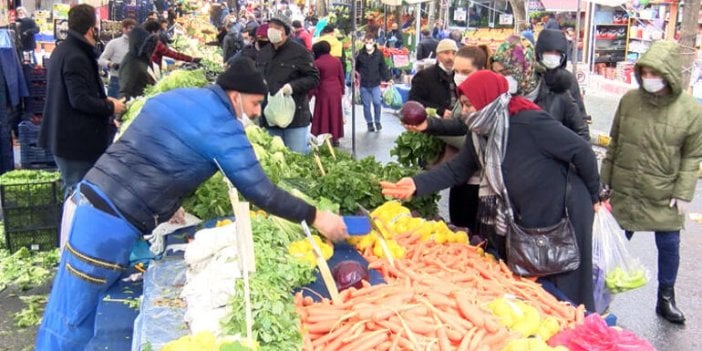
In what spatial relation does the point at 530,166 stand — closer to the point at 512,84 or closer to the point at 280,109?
the point at 512,84

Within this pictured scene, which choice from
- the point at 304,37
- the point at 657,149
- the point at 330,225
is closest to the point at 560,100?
the point at 657,149

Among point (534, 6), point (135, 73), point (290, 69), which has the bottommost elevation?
point (135, 73)

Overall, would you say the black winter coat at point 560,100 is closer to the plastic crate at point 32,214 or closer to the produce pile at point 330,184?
the produce pile at point 330,184

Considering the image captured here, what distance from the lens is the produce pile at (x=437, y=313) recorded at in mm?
2961

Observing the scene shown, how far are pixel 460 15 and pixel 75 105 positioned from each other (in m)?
22.3

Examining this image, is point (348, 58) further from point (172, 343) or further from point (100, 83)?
point (172, 343)

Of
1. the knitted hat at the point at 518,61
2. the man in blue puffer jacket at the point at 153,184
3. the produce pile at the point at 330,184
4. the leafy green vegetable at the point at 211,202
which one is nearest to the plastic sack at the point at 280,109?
the produce pile at the point at 330,184

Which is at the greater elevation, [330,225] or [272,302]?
[330,225]

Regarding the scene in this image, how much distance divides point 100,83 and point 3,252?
1804 millimetres

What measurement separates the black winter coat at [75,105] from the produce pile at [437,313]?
10.3 ft

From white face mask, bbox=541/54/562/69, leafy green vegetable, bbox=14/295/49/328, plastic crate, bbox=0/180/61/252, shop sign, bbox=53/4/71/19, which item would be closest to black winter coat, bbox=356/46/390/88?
shop sign, bbox=53/4/71/19

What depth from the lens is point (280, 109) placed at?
7.54m

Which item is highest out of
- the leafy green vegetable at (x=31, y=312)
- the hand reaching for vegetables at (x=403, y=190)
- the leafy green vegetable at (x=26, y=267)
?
the hand reaching for vegetables at (x=403, y=190)

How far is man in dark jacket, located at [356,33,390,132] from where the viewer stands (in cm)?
1431
